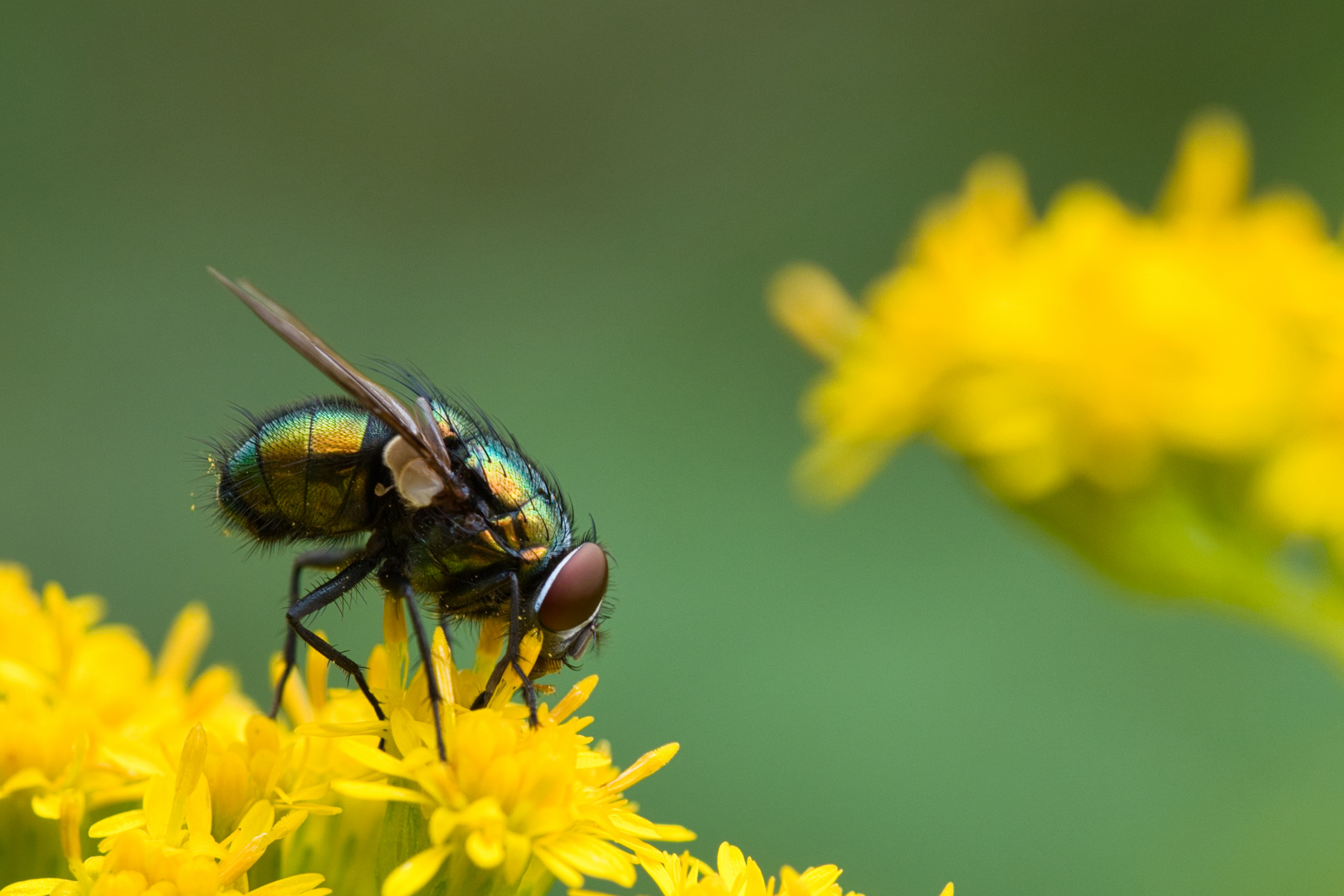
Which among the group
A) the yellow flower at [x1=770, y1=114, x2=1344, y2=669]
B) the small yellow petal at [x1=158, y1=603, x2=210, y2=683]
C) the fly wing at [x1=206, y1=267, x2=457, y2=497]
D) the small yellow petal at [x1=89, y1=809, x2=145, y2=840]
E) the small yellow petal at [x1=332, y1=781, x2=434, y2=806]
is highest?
the yellow flower at [x1=770, y1=114, x2=1344, y2=669]

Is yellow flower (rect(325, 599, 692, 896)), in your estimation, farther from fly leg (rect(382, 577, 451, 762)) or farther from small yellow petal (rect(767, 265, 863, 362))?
small yellow petal (rect(767, 265, 863, 362))

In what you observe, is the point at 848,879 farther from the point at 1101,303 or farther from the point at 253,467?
the point at 253,467

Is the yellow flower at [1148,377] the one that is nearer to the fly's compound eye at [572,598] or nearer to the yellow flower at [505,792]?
the fly's compound eye at [572,598]

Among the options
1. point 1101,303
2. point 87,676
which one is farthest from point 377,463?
point 1101,303

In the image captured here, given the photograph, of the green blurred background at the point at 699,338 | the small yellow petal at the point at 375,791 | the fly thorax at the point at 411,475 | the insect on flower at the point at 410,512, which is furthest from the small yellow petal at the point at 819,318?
the small yellow petal at the point at 375,791

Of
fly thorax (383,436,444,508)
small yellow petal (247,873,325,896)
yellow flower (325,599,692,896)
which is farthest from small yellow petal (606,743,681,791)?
fly thorax (383,436,444,508)

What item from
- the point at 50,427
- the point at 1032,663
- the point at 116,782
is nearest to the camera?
the point at 116,782

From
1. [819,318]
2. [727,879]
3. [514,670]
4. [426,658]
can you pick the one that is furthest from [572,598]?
[819,318]

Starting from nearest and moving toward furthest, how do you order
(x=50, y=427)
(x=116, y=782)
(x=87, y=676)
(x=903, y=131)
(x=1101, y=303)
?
(x=116, y=782), (x=87, y=676), (x=1101, y=303), (x=50, y=427), (x=903, y=131)
